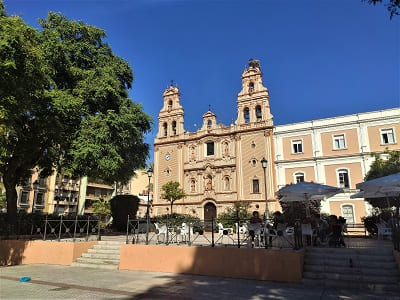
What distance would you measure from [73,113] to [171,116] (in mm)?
24563

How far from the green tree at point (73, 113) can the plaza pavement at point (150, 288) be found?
6.15 meters

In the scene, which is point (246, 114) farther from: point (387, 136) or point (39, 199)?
point (39, 199)

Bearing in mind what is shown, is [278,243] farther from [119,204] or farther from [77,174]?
[119,204]

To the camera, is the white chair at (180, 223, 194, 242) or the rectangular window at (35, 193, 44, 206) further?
the rectangular window at (35, 193, 44, 206)

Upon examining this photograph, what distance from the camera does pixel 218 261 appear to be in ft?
29.6

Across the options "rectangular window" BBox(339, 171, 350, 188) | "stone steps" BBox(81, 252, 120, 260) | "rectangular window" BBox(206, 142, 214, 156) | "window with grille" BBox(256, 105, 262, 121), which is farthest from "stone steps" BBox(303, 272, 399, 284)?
"rectangular window" BBox(206, 142, 214, 156)

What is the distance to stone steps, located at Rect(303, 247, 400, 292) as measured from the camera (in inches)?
287

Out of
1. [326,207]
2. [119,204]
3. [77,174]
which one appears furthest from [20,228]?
[326,207]

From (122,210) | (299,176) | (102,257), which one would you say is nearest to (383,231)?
(102,257)

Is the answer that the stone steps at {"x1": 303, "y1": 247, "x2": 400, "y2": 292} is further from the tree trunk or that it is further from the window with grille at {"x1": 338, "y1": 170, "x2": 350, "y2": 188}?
the window with grille at {"x1": 338, "y1": 170, "x2": 350, "y2": 188}

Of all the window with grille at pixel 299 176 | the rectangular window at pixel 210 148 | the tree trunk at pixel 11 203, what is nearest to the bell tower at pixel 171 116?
the rectangular window at pixel 210 148

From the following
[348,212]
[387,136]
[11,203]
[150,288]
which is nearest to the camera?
[150,288]

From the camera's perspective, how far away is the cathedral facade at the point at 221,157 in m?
32.2

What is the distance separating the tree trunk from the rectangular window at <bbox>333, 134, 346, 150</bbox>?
90.1 feet
